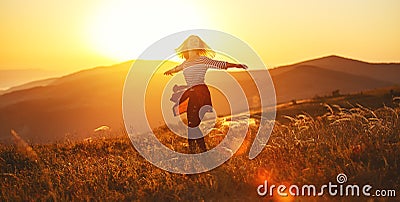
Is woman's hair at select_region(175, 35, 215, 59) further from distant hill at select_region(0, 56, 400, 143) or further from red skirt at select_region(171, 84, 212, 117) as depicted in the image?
distant hill at select_region(0, 56, 400, 143)

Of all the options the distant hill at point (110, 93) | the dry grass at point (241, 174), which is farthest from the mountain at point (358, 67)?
the dry grass at point (241, 174)

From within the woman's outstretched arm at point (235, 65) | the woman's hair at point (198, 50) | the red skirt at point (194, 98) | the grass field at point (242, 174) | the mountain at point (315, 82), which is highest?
the mountain at point (315, 82)

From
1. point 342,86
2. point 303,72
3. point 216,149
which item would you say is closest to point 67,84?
point 303,72

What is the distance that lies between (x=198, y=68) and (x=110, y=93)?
82.3 metres

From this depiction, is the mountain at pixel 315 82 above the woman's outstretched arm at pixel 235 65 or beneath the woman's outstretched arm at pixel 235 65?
above

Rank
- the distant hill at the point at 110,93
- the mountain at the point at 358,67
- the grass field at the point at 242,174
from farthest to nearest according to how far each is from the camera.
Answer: the mountain at the point at 358,67, the distant hill at the point at 110,93, the grass field at the point at 242,174

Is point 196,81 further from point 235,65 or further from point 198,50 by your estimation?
point 235,65

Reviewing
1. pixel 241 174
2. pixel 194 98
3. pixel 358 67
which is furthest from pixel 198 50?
pixel 358 67

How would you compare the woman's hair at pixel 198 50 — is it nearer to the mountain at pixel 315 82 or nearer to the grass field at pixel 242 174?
the grass field at pixel 242 174

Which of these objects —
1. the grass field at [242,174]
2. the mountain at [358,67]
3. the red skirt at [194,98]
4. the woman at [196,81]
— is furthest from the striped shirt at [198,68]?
the mountain at [358,67]

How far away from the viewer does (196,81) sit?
Result: 24.5 ft

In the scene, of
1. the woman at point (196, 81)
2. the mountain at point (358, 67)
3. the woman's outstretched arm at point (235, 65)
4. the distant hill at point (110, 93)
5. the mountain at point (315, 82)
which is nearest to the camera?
the woman's outstretched arm at point (235, 65)

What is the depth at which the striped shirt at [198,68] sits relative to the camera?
739cm

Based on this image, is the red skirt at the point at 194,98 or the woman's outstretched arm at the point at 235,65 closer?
the woman's outstretched arm at the point at 235,65
